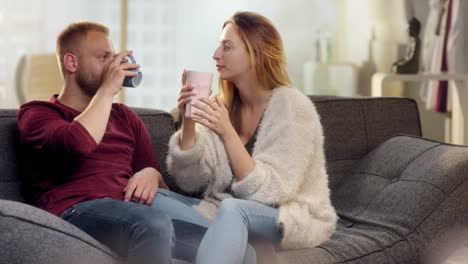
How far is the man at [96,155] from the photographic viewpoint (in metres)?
1.91

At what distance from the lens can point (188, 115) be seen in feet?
6.70

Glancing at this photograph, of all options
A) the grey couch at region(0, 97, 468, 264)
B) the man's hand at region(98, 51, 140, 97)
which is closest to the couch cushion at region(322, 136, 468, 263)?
the grey couch at region(0, 97, 468, 264)

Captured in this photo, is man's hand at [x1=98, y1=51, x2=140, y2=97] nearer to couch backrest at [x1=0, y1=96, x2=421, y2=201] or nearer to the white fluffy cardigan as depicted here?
the white fluffy cardigan

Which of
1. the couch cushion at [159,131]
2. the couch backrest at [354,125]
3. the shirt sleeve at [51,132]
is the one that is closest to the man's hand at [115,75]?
the shirt sleeve at [51,132]

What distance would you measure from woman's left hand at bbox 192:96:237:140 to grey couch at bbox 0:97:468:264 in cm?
31

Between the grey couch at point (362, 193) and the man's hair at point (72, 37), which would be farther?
the man's hair at point (72, 37)

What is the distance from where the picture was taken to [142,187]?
213 cm

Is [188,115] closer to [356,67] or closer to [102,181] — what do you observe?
[102,181]

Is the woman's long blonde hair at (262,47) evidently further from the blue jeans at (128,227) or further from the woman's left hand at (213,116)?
the blue jeans at (128,227)

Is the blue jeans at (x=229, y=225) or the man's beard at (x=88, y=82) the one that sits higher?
the man's beard at (x=88, y=82)

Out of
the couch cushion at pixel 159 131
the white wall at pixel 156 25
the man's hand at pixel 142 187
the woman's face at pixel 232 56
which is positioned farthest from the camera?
the white wall at pixel 156 25

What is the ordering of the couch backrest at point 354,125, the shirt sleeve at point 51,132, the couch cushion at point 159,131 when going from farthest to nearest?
the couch backrest at point 354,125 < the couch cushion at point 159,131 < the shirt sleeve at point 51,132

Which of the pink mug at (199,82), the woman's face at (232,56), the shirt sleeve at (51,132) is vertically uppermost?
the woman's face at (232,56)

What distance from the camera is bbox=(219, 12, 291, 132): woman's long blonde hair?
227 centimetres
